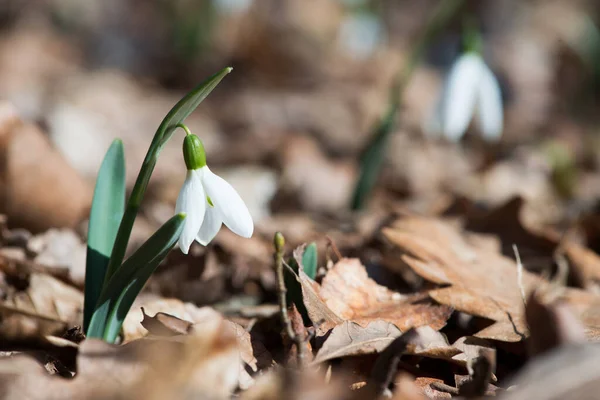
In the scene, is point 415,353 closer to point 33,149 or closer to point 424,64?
point 33,149

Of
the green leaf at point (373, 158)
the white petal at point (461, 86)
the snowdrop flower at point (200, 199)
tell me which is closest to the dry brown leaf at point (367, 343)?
the snowdrop flower at point (200, 199)

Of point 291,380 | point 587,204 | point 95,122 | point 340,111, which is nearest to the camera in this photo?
Answer: point 291,380

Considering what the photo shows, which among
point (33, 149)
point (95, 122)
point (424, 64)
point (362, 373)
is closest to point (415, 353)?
point (362, 373)

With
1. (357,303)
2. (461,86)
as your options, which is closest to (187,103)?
(357,303)

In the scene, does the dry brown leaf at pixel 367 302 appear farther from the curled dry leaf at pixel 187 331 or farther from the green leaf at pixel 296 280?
the curled dry leaf at pixel 187 331

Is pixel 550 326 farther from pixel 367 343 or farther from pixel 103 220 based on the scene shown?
pixel 103 220
